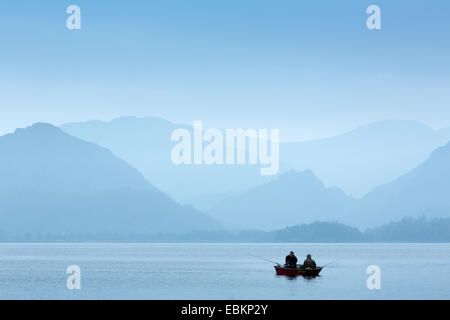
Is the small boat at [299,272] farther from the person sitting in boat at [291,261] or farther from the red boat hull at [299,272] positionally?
the person sitting in boat at [291,261]

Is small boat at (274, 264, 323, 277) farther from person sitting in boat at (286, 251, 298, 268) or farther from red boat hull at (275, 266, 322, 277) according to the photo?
person sitting in boat at (286, 251, 298, 268)

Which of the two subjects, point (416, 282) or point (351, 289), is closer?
point (351, 289)

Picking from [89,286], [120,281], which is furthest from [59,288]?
[120,281]

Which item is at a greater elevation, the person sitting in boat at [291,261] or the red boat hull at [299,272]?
the person sitting in boat at [291,261]

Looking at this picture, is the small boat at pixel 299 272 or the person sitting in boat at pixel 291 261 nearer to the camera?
the small boat at pixel 299 272

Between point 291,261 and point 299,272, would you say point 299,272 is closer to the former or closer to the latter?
point 299,272

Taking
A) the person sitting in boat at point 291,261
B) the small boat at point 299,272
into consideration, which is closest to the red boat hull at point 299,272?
the small boat at point 299,272

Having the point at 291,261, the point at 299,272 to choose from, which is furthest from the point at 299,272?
the point at 291,261

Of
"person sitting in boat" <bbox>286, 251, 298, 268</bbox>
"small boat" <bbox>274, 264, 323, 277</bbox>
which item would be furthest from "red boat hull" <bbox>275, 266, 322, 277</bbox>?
"person sitting in boat" <bbox>286, 251, 298, 268</bbox>

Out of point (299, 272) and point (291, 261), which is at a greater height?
point (291, 261)

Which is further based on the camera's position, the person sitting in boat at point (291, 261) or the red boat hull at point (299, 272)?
the person sitting in boat at point (291, 261)
